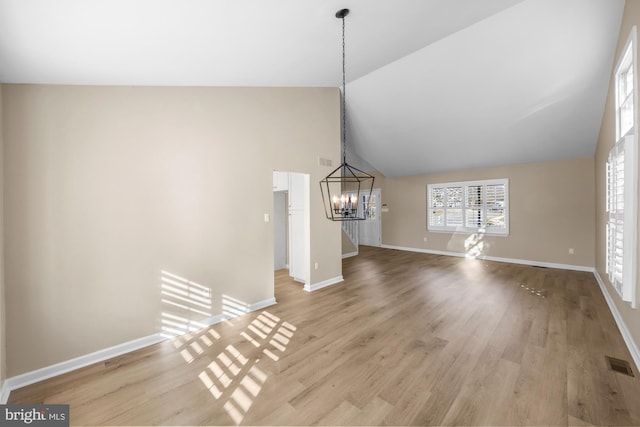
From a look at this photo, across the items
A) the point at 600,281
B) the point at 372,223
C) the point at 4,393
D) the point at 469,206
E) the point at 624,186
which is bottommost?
the point at 4,393

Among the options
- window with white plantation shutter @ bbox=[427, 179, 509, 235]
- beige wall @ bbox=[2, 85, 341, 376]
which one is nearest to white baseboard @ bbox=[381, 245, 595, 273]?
window with white plantation shutter @ bbox=[427, 179, 509, 235]

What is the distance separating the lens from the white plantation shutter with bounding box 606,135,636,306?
2.32m

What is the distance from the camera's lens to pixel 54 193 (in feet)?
7.88

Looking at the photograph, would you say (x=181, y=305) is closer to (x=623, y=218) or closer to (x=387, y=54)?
(x=387, y=54)

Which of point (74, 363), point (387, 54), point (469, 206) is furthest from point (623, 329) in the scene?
point (74, 363)

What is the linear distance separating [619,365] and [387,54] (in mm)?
4201

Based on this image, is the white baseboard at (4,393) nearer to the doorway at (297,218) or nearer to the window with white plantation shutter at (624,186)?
the doorway at (297,218)

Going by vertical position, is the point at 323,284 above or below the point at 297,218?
below

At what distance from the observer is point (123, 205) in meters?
2.72

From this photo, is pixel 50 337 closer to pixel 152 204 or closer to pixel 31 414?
pixel 31 414

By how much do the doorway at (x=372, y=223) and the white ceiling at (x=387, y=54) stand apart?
360 cm

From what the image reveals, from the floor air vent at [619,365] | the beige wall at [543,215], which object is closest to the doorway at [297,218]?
the floor air vent at [619,365]

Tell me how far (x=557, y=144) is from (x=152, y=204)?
748cm

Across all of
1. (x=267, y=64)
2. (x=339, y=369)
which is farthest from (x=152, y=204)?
(x=339, y=369)
